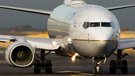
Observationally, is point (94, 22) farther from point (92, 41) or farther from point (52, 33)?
point (52, 33)

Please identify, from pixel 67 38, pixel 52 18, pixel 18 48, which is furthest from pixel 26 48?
pixel 52 18

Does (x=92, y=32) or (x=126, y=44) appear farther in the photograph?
(x=126, y=44)

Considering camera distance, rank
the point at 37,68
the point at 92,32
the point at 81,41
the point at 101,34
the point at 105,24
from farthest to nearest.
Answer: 1. the point at 37,68
2. the point at 81,41
3. the point at 105,24
4. the point at 92,32
5. the point at 101,34

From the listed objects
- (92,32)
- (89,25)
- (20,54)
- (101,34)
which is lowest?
(20,54)

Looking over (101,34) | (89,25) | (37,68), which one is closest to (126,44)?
(89,25)

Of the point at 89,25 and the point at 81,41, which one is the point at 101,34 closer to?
the point at 89,25

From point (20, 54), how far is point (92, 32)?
4.86 m

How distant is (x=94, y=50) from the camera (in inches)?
699

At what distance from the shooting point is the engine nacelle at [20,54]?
787 inches

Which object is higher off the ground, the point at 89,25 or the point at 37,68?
the point at 89,25

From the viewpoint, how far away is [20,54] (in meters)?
20.8

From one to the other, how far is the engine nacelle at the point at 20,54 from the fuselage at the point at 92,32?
221 cm

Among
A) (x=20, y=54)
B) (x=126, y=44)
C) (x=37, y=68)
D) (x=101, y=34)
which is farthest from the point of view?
(x=37, y=68)

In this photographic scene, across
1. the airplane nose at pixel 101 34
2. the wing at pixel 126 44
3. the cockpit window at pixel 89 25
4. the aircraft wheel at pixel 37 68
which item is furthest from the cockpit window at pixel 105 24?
the aircraft wheel at pixel 37 68
